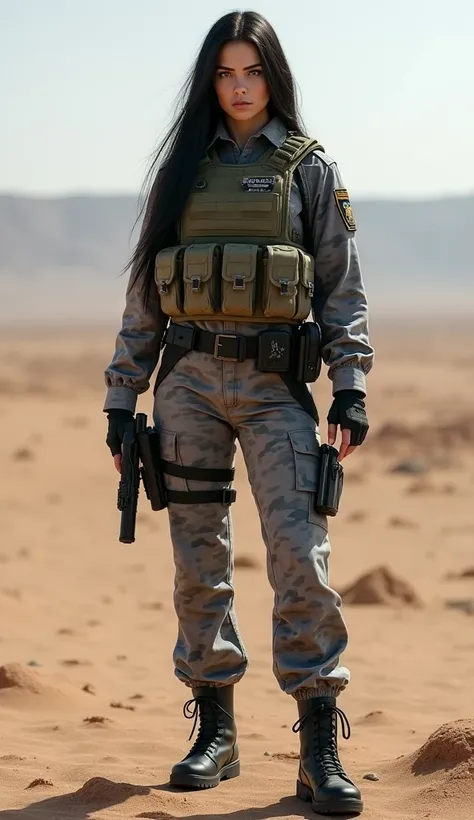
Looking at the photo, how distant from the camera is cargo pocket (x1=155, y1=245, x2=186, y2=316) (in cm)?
385

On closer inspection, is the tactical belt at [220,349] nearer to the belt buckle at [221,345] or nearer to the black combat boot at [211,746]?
the belt buckle at [221,345]

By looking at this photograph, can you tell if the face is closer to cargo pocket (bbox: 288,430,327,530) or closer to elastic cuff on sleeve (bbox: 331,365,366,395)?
elastic cuff on sleeve (bbox: 331,365,366,395)

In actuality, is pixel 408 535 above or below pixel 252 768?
above

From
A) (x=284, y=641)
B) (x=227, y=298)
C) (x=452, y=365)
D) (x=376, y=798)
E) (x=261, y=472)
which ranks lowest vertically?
(x=376, y=798)

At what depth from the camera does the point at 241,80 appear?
385 centimetres

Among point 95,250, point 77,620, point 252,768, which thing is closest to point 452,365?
point 77,620

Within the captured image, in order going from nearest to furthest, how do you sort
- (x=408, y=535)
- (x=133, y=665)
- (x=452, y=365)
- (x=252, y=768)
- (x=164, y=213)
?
1. (x=164, y=213)
2. (x=252, y=768)
3. (x=133, y=665)
4. (x=408, y=535)
5. (x=452, y=365)

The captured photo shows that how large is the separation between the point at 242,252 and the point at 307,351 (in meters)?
0.33

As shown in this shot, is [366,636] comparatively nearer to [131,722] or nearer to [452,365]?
[131,722]

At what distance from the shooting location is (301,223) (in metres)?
3.87

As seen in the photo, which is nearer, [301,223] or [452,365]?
[301,223]

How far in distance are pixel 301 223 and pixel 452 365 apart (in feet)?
115

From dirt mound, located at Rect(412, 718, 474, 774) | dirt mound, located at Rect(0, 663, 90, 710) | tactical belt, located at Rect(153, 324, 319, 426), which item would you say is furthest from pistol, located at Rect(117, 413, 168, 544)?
dirt mound, located at Rect(0, 663, 90, 710)

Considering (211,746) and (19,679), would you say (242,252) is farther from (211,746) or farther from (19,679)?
(19,679)
